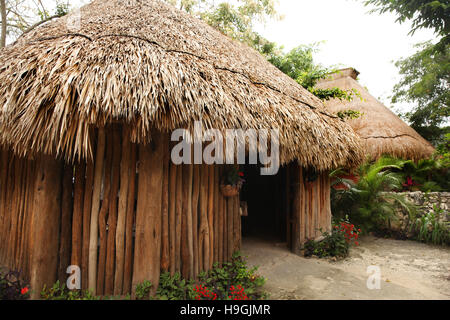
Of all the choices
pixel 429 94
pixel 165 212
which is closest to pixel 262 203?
pixel 165 212

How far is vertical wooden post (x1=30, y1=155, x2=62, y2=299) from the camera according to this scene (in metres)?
2.38

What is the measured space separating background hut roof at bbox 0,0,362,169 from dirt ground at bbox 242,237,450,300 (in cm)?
160

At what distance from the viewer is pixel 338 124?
4.77 meters

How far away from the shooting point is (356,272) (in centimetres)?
356

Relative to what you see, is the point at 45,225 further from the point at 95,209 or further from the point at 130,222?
the point at 130,222

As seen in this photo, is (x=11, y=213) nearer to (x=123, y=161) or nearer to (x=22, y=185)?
(x=22, y=185)

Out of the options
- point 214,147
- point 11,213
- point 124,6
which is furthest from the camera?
point 124,6

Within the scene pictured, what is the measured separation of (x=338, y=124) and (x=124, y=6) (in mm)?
4379

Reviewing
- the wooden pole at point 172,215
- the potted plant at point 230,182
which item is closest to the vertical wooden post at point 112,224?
the wooden pole at point 172,215

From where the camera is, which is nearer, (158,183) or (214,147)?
(158,183)

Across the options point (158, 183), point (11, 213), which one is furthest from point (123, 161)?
point (11, 213)

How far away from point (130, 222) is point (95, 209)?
39 cm

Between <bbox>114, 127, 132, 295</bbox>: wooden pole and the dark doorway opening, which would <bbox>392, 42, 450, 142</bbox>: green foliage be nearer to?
the dark doorway opening

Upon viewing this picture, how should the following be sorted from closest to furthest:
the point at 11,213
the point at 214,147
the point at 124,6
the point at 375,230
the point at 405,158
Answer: the point at 214,147 → the point at 11,213 → the point at 124,6 → the point at 375,230 → the point at 405,158
